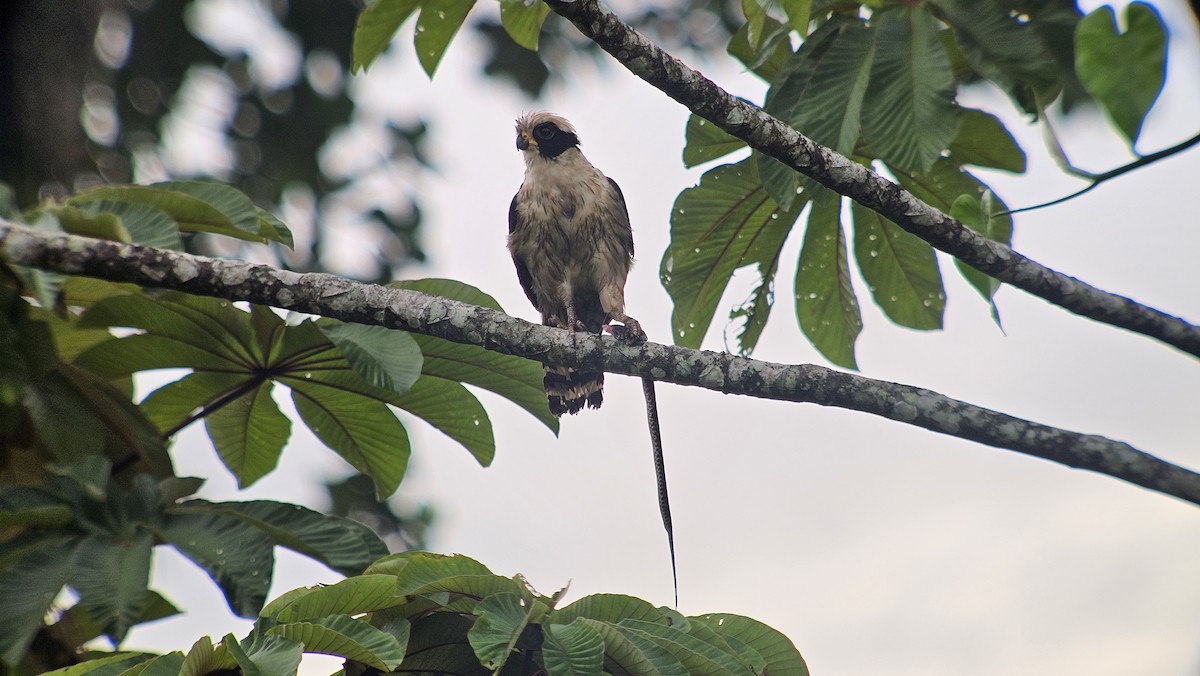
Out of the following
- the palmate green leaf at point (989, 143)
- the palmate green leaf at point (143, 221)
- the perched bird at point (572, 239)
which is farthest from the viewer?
the perched bird at point (572, 239)

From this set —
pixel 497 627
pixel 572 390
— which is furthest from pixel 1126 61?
pixel 572 390

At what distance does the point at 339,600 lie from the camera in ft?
5.35

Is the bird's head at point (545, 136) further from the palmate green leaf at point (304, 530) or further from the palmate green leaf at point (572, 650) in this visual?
the palmate green leaf at point (572, 650)

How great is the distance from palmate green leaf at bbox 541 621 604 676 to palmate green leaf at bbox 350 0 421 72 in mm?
1254

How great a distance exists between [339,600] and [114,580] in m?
0.45

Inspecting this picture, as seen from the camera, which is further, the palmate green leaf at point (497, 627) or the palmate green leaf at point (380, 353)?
the palmate green leaf at point (380, 353)

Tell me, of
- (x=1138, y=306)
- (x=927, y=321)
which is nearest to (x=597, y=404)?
(x=927, y=321)

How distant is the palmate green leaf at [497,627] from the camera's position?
1476 millimetres

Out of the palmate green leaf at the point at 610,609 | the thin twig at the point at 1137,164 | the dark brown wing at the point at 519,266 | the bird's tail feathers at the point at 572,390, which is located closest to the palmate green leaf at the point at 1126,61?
the thin twig at the point at 1137,164

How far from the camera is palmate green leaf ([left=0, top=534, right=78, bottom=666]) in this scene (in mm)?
1711

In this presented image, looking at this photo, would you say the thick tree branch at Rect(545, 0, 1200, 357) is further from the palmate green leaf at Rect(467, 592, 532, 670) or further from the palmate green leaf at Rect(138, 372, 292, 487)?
the palmate green leaf at Rect(138, 372, 292, 487)

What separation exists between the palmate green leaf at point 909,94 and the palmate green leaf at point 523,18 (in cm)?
75

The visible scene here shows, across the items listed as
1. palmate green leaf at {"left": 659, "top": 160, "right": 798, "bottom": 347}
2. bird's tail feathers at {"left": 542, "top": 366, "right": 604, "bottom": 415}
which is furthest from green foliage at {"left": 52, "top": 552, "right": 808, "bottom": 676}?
bird's tail feathers at {"left": 542, "top": 366, "right": 604, "bottom": 415}

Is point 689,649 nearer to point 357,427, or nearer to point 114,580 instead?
point 114,580
